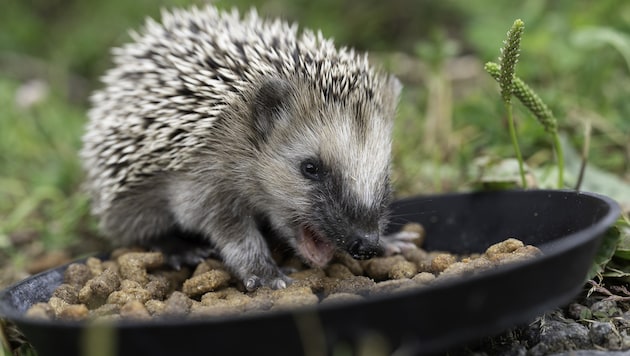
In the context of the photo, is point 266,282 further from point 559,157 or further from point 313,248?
point 559,157

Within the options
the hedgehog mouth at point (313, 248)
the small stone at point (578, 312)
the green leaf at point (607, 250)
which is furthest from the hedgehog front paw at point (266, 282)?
the green leaf at point (607, 250)

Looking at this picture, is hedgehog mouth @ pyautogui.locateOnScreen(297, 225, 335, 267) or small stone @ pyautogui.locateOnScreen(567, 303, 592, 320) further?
hedgehog mouth @ pyautogui.locateOnScreen(297, 225, 335, 267)

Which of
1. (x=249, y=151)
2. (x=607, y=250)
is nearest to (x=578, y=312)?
(x=607, y=250)

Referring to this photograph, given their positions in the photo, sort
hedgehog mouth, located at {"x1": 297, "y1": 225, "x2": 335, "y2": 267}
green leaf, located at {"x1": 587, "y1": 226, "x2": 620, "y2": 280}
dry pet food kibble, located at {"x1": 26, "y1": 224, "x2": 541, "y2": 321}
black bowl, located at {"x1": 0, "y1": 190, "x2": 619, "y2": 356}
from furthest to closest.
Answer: hedgehog mouth, located at {"x1": 297, "y1": 225, "x2": 335, "y2": 267}, green leaf, located at {"x1": 587, "y1": 226, "x2": 620, "y2": 280}, dry pet food kibble, located at {"x1": 26, "y1": 224, "x2": 541, "y2": 321}, black bowl, located at {"x1": 0, "y1": 190, "x2": 619, "y2": 356}

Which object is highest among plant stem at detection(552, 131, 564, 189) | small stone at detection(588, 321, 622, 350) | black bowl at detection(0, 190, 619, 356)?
plant stem at detection(552, 131, 564, 189)

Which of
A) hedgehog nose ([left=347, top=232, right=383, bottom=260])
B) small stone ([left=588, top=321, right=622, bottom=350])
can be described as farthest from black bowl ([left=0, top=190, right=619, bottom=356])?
hedgehog nose ([left=347, top=232, right=383, bottom=260])

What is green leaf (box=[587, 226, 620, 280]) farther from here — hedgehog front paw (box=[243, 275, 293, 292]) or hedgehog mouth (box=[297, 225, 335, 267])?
hedgehog front paw (box=[243, 275, 293, 292])

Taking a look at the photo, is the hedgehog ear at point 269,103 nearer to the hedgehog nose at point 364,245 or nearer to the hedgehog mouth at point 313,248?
the hedgehog mouth at point 313,248

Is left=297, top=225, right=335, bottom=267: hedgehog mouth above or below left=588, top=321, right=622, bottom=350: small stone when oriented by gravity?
above
